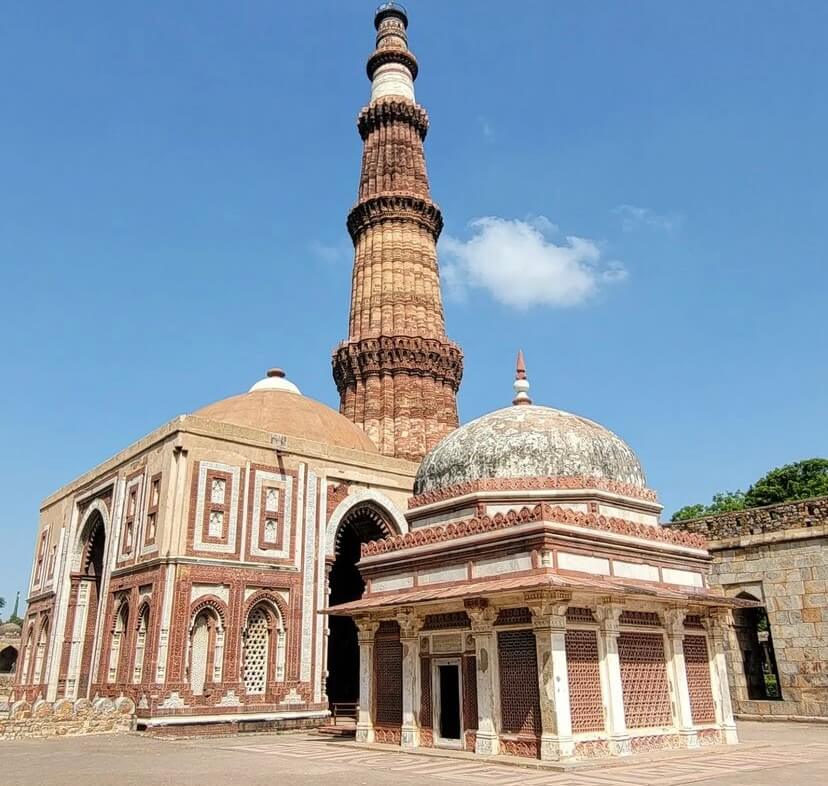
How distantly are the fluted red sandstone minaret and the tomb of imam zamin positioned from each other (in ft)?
0.44

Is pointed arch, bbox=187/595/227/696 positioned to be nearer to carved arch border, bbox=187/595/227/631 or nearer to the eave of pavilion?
carved arch border, bbox=187/595/227/631

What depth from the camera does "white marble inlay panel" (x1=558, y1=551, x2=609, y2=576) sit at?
40.3ft

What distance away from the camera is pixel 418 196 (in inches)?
1363

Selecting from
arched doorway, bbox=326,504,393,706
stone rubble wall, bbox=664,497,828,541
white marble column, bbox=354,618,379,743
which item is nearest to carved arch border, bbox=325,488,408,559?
arched doorway, bbox=326,504,393,706

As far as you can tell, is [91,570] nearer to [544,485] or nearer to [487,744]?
[544,485]

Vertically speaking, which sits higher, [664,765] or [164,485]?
[164,485]

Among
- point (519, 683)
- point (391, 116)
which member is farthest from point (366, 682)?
point (391, 116)

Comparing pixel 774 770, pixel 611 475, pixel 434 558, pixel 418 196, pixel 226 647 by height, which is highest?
pixel 418 196

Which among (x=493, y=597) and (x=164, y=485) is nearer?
(x=493, y=597)

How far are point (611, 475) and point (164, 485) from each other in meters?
11.0

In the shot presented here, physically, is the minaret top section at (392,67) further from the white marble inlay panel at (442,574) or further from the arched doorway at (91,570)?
the white marble inlay panel at (442,574)

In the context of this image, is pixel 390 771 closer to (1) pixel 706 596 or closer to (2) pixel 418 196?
(1) pixel 706 596

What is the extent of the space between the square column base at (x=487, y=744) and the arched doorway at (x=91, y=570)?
591 inches

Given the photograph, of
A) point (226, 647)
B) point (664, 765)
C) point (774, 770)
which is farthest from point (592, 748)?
point (226, 647)
